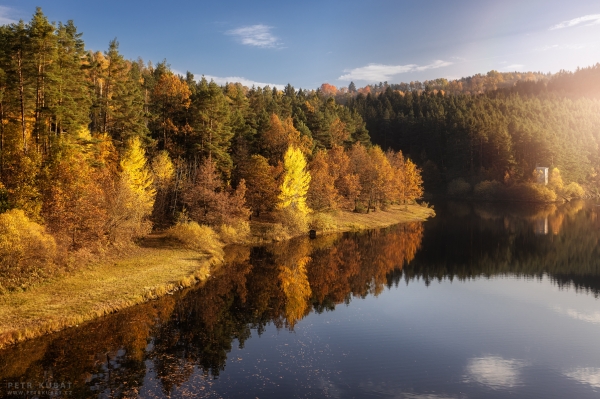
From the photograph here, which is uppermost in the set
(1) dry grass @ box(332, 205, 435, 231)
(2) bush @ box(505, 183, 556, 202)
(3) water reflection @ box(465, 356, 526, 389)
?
(2) bush @ box(505, 183, 556, 202)

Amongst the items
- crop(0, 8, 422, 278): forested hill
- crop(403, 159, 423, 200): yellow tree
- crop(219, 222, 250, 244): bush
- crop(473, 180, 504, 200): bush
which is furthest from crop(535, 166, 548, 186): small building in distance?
crop(219, 222, 250, 244): bush

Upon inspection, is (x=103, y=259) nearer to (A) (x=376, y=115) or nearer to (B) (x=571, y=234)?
(B) (x=571, y=234)

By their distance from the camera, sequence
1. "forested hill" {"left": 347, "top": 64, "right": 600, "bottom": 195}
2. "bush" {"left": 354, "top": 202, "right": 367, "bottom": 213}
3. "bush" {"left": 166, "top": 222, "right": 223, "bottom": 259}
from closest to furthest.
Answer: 1. "bush" {"left": 166, "top": 222, "right": 223, "bottom": 259}
2. "bush" {"left": 354, "top": 202, "right": 367, "bottom": 213}
3. "forested hill" {"left": 347, "top": 64, "right": 600, "bottom": 195}

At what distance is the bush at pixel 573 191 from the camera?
12746cm

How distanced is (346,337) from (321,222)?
140ft

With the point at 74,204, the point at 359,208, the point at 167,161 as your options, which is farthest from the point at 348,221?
the point at 74,204

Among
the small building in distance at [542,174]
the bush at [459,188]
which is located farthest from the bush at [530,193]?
the bush at [459,188]

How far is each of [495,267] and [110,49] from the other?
183 ft

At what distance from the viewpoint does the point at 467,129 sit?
490 feet

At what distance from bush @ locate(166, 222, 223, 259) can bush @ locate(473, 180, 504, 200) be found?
321 feet

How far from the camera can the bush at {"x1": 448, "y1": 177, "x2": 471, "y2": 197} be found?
137 m

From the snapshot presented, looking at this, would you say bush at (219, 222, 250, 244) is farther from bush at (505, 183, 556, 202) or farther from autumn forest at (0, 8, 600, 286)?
bush at (505, 183, 556, 202)

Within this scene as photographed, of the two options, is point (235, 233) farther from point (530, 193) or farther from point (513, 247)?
point (530, 193)

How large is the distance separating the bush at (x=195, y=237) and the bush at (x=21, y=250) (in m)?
18.3
